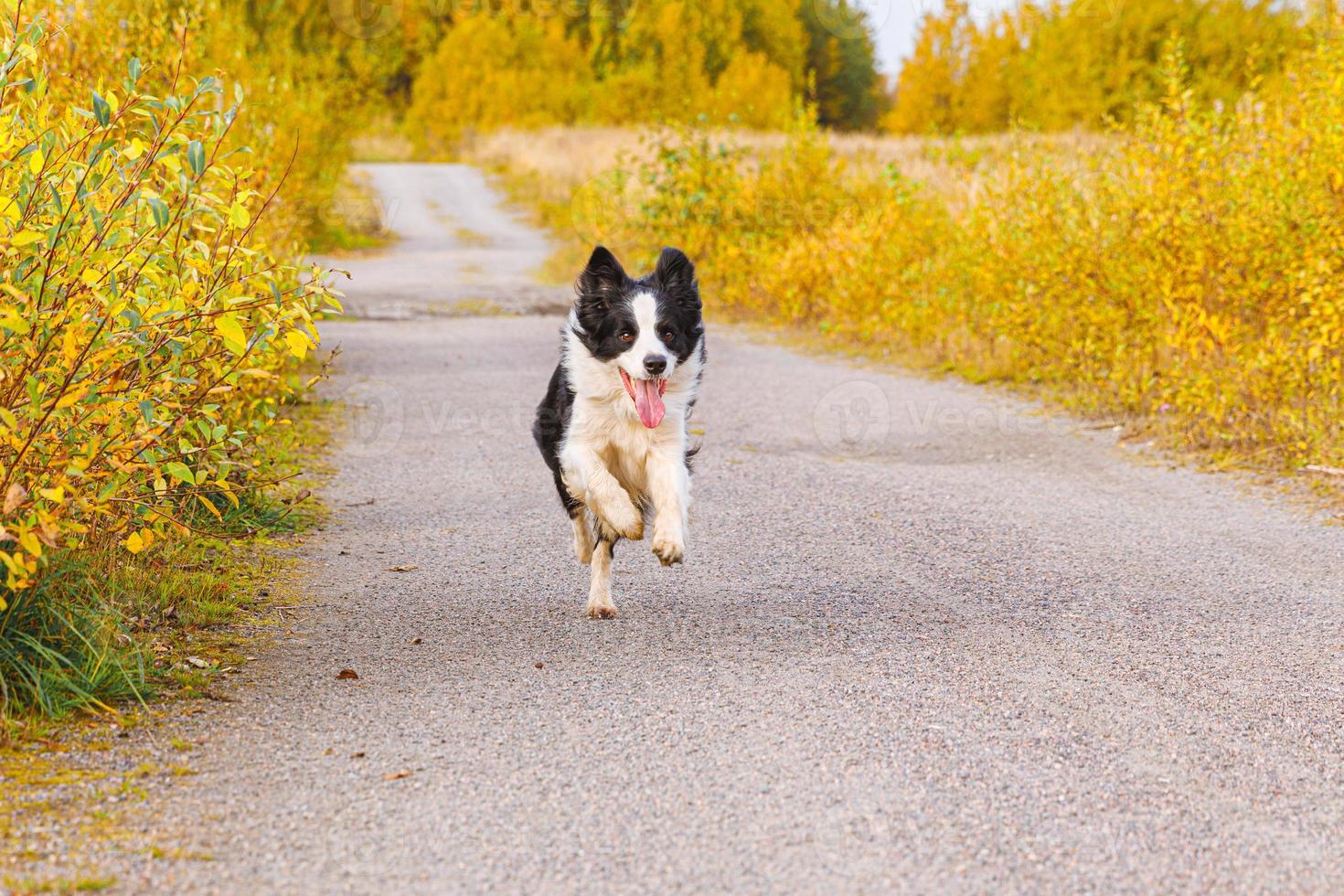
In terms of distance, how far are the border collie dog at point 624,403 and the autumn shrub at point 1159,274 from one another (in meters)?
4.33

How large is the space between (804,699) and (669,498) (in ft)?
3.99

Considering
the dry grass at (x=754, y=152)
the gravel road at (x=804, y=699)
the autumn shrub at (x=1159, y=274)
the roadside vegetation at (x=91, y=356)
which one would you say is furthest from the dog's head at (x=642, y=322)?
the dry grass at (x=754, y=152)

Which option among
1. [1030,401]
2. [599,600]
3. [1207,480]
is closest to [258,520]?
[599,600]

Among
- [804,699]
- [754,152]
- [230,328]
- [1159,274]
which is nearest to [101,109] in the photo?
[230,328]

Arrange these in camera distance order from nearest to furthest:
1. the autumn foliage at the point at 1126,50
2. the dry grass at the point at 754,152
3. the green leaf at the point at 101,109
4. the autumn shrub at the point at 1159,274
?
1. the green leaf at the point at 101,109
2. the autumn shrub at the point at 1159,274
3. the dry grass at the point at 754,152
4. the autumn foliage at the point at 1126,50

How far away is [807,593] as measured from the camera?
544 centimetres

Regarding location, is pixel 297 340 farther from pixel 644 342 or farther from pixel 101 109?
pixel 644 342

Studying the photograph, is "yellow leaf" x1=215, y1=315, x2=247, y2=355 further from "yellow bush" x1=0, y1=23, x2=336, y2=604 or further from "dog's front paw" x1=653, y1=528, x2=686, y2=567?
"dog's front paw" x1=653, y1=528, x2=686, y2=567

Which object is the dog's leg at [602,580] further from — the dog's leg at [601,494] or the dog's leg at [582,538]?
the dog's leg at [582,538]

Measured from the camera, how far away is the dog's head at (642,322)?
5.24 meters

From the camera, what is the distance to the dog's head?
524 centimetres

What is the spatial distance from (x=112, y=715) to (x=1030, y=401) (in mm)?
8376

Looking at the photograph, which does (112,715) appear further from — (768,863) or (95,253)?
(768,863)

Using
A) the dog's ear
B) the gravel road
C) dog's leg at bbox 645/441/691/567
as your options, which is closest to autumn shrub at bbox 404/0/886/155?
the gravel road
